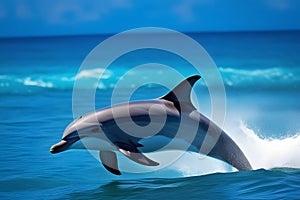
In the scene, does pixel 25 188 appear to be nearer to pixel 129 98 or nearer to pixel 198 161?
pixel 198 161

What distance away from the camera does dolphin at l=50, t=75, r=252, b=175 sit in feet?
27.0

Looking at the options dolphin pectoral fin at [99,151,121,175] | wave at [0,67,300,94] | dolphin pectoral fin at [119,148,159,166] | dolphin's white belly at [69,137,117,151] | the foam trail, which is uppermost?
wave at [0,67,300,94]

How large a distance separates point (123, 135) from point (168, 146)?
2.19 feet

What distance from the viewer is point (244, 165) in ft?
29.7

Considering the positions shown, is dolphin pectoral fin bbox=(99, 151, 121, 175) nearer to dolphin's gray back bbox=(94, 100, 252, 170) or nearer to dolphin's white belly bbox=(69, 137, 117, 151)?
dolphin's white belly bbox=(69, 137, 117, 151)

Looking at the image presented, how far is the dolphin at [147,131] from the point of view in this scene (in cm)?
823

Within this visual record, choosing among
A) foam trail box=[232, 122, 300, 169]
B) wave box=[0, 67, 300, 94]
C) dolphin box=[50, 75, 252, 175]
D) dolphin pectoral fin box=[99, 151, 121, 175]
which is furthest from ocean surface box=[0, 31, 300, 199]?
wave box=[0, 67, 300, 94]

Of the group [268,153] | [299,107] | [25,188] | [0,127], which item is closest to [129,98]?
[299,107]

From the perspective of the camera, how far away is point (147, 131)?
8.34 meters

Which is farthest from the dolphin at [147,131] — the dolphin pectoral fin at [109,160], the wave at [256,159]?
the wave at [256,159]

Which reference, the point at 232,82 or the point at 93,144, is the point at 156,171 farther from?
the point at 232,82

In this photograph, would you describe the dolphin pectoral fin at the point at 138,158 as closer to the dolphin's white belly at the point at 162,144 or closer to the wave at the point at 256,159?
the dolphin's white belly at the point at 162,144

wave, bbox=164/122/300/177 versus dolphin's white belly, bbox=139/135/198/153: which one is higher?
wave, bbox=164/122/300/177

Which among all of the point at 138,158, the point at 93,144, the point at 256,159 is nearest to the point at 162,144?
the point at 138,158
